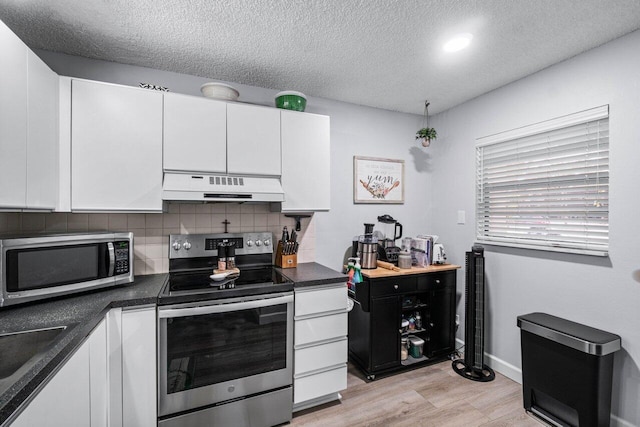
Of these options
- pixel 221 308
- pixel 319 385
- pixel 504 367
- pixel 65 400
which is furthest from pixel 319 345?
pixel 504 367

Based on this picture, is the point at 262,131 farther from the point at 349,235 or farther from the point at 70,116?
the point at 349,235

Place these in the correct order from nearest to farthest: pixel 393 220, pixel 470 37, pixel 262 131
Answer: pixel 470 37
pixel 262 131
pixel 393 220

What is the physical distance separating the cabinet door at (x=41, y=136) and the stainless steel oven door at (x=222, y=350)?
88 cm

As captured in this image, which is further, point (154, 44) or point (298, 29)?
point (154, 44)

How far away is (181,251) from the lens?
2188 mm

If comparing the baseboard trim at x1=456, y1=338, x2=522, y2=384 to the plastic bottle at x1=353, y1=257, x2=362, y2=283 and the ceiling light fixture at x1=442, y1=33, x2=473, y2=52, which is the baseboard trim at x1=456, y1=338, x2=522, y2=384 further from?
the ceiling light fixture at x1=442, y1=33, x2=473, y2=52

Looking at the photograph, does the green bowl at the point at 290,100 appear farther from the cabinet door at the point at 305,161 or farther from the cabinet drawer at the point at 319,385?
the cabinet drawer at the point at 319,385

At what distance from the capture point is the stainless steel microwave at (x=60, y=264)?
1.37 m

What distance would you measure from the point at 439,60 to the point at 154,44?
76.8 inches

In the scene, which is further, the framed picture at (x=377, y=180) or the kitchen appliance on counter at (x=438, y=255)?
the framed picture at (x=377, y=180)

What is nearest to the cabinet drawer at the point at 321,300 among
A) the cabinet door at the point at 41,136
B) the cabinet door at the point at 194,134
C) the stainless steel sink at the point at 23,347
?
the cabinet door at the point at 194,134

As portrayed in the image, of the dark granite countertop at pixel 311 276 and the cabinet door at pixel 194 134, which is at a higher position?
the cabinet door at pixel 194 134

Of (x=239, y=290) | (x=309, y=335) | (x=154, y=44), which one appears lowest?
(x=309, y=335)

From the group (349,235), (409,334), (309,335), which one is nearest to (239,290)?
(309,335)
